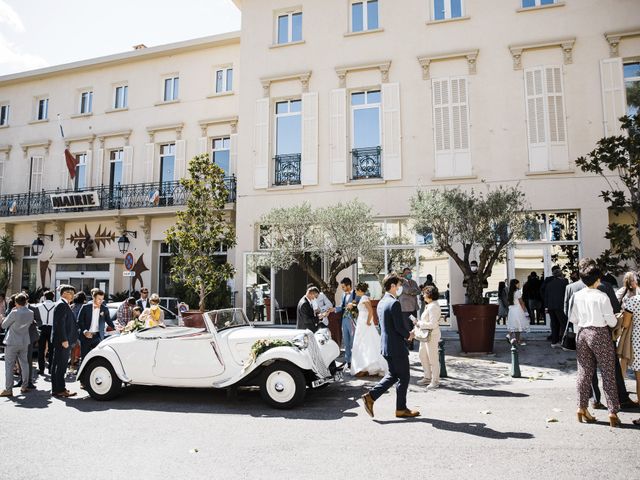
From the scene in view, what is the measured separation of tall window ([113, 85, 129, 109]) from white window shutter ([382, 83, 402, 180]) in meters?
11.4

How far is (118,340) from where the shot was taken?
756 centimetres

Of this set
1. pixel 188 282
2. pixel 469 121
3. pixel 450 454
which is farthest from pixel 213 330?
pixel 469 121

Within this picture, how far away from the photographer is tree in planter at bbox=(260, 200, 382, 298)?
11.5 m

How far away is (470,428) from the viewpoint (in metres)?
5.63

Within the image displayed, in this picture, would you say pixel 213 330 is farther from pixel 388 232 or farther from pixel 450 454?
pixel 388 232

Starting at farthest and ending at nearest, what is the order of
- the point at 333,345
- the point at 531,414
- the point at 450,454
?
1. the point at 333,345
2. the point at 531,414
3. the point at 450,454

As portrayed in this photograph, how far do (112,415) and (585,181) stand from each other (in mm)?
13274

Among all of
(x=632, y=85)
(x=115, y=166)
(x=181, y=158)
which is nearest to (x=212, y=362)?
(x=181, y=158)

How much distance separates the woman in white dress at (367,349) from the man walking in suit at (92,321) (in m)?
4.78

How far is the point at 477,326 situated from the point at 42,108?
2122 centimetres

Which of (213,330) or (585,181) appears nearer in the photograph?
(213,330)

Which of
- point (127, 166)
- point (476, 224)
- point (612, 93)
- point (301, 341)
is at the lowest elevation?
point (301, 341)

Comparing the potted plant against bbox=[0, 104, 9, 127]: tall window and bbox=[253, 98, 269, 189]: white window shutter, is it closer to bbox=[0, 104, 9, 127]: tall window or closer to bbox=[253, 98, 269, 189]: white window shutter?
bbox=[253, 98, 269, 189]: white window shutter

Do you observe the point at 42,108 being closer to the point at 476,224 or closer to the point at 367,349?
the point at 476,224
